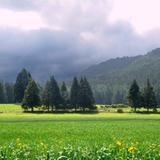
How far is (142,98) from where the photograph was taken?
435ft

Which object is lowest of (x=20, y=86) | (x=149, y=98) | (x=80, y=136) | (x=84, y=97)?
(x=80, y=136)

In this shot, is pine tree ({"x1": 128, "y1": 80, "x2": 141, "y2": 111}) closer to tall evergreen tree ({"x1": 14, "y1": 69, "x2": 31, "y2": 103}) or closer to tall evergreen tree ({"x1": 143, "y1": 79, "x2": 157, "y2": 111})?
tall evergreen tree ({"x1": 143, "y1": 79, "x2": 157, "y2": 111})

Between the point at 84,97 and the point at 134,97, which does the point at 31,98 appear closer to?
the point at 84,97

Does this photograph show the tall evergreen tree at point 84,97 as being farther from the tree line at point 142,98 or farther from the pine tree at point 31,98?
the pine tree at point 31,98

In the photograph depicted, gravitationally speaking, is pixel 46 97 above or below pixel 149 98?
above

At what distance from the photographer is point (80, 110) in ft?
434

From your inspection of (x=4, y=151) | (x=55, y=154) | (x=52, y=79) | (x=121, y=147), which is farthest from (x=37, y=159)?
(x=52, y=79)

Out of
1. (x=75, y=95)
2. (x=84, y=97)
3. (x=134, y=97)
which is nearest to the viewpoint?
(x=134, y=97)

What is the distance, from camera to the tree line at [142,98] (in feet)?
432

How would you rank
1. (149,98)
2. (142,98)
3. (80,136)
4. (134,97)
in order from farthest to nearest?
(134,97)
(142,98)
(149,98)
(80,136)

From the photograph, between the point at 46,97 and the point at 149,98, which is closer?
the point at 149,98

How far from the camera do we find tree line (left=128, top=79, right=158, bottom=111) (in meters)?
132

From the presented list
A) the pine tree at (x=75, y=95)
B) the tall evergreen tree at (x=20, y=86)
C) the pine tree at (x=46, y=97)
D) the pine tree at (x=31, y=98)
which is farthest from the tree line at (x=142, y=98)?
the tall evergreen tree at (x=20, y=86)

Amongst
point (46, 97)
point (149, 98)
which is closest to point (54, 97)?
point (46, 97)
